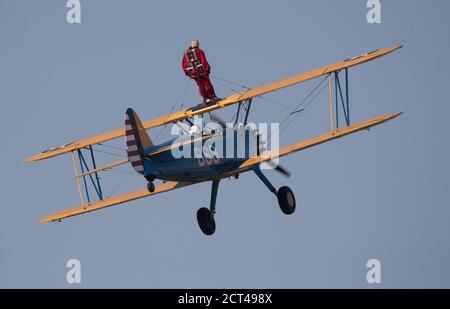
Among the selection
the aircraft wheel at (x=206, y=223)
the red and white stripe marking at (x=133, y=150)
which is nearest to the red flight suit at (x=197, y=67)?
the aircraft wheel at (x=206, y=223)

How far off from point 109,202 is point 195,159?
3.38 meters

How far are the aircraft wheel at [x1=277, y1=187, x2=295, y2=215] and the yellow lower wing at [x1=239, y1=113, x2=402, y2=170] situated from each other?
1.16 metres

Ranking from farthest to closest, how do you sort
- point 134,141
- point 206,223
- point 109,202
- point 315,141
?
point 109,202, point 206,223, point 315,141, point 134,141

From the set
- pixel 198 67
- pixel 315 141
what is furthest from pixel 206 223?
pixel 198 67

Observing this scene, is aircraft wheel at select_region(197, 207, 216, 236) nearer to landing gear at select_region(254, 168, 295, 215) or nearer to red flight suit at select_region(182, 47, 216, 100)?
landing gear at select_region(254, 168, 295, 215)

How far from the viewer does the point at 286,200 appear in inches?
1053

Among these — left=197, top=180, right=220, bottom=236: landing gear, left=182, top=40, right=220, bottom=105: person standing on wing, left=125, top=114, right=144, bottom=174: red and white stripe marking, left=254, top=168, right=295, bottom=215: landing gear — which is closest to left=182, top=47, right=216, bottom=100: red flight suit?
left=182, top=40, right=220, bottom=105: person standing on wing

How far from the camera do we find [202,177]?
25500mm

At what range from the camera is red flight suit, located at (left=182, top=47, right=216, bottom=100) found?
2625cm

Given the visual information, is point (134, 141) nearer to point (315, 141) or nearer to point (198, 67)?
point (198, 67)

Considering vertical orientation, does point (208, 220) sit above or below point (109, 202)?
below

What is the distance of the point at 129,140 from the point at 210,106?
9.01 feet

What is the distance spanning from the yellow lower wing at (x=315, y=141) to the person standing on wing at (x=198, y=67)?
165 centimetres
